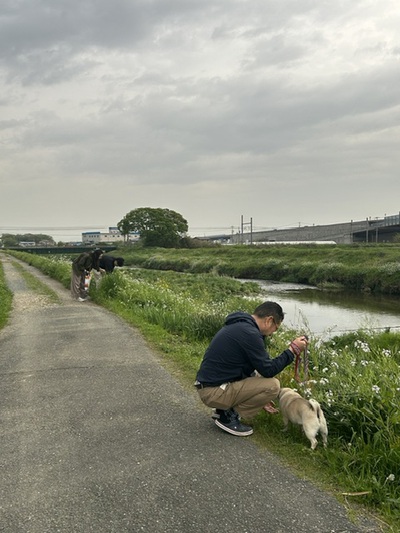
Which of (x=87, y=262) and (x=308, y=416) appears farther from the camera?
(x=87, y=262)

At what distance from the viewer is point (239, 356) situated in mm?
4367

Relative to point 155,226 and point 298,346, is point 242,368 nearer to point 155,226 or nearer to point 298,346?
point 298,346

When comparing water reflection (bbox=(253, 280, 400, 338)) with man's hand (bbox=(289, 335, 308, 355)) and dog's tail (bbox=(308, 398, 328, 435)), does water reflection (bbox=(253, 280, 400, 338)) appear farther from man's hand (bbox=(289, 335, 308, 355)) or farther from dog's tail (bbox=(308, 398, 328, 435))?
dog's tail (bbox=(308, 398, 328, 435))

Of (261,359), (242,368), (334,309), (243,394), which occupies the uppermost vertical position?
(261,359)

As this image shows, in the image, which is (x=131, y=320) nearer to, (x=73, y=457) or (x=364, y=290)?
(x=73, y=457)

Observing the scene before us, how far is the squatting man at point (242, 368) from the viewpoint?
14.0 ft

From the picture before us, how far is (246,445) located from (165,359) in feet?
10.5

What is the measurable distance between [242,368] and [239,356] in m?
0.16

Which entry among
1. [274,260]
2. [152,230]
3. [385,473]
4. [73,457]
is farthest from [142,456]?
[152,230]

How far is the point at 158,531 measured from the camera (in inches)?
116

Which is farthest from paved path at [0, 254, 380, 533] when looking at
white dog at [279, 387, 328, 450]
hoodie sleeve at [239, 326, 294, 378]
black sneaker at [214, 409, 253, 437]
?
hoodie sleeve at [239, 326, 294, 378]

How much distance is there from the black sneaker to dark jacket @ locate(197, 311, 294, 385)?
1.19 feet

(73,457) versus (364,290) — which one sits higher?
(73,457)

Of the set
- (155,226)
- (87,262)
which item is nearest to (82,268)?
(87,262)
